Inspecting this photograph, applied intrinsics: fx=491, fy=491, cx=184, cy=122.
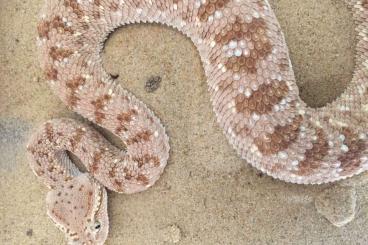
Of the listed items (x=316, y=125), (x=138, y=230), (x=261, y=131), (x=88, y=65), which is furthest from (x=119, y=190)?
(x=316, y=125)

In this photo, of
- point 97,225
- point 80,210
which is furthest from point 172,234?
point 80,210

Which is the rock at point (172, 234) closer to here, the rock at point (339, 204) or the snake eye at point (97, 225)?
the snake eye at point (97, 225)

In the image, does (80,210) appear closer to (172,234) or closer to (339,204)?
(172,234)

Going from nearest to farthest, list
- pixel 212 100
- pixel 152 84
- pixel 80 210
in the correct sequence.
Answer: pixel 212 100 → pixel 80 210 → pixel 152 84

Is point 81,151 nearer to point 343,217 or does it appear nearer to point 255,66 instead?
point 255,66

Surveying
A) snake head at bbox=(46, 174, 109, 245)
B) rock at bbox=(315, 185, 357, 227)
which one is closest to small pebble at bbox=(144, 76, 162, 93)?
snake head at bbox=(46, 174, 109, 245)

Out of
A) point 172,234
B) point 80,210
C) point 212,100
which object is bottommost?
point 172,234
